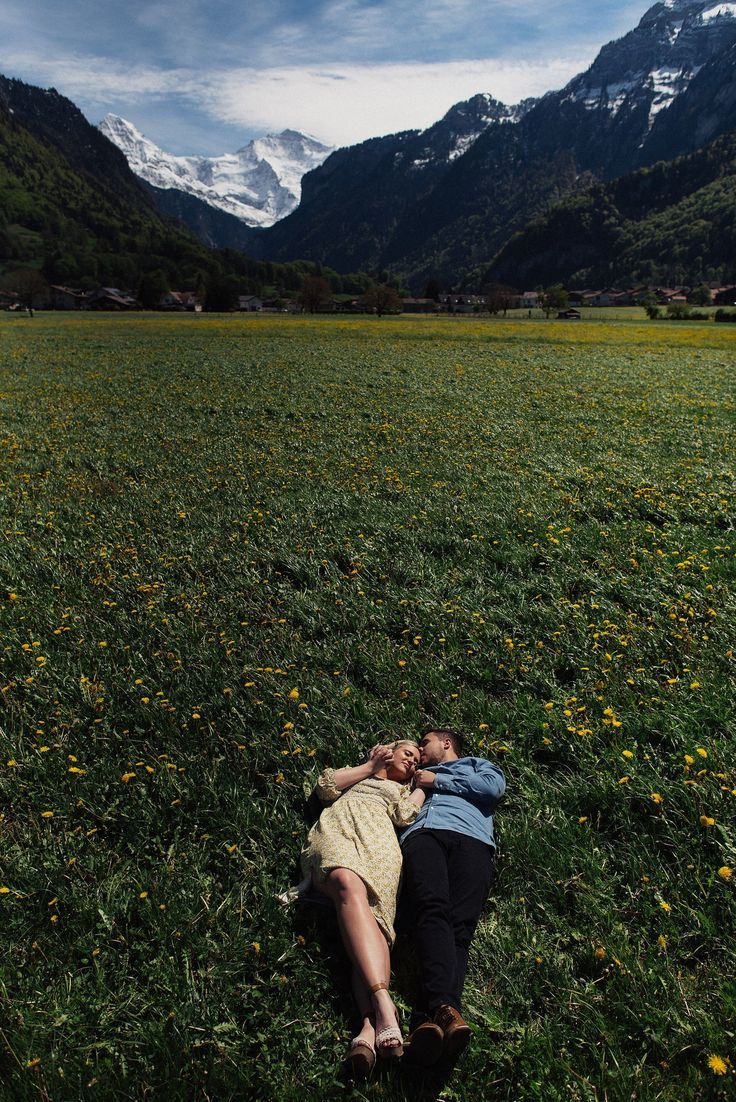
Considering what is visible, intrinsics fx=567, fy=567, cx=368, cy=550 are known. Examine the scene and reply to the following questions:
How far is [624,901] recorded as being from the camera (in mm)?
3215

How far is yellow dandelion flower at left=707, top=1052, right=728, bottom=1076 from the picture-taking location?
2.43 meters

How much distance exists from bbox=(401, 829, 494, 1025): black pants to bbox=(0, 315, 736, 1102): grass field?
0.53 feet

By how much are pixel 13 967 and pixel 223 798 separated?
4.59ft

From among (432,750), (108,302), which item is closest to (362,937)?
(432,750)

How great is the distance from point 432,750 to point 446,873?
39.2 inches

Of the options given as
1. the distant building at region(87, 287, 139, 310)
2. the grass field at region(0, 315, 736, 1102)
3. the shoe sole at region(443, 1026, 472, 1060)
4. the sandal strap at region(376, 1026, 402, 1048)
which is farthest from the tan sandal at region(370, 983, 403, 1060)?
the distant building at region(87, 287, 139, 310)

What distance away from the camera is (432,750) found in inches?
168

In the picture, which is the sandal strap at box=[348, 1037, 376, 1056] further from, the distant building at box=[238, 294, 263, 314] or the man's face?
the distant building at box=[238, 294, 263, 314]

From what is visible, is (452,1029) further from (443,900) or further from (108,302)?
(108,302)

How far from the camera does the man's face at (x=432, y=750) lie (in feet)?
13.9

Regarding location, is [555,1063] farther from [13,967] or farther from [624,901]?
[13,967]

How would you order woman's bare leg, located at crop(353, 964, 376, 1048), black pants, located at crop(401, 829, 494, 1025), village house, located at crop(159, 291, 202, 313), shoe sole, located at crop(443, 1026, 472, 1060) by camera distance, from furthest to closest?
village house, located at crop(159, 291, 202, 313)
black pants, located at crop(401, 829, 494, 1025)
woman's bare leg, located at crop(353, 964, 376, 1048)
shoe sole, located at crop(443, 1026, 472, 1060)

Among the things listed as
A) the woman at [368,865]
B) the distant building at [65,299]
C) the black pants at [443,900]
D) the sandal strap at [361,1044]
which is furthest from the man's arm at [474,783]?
the distant building at [65,299]

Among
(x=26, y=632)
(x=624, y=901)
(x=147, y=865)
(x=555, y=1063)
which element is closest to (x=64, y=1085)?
(x=147, y=865)
